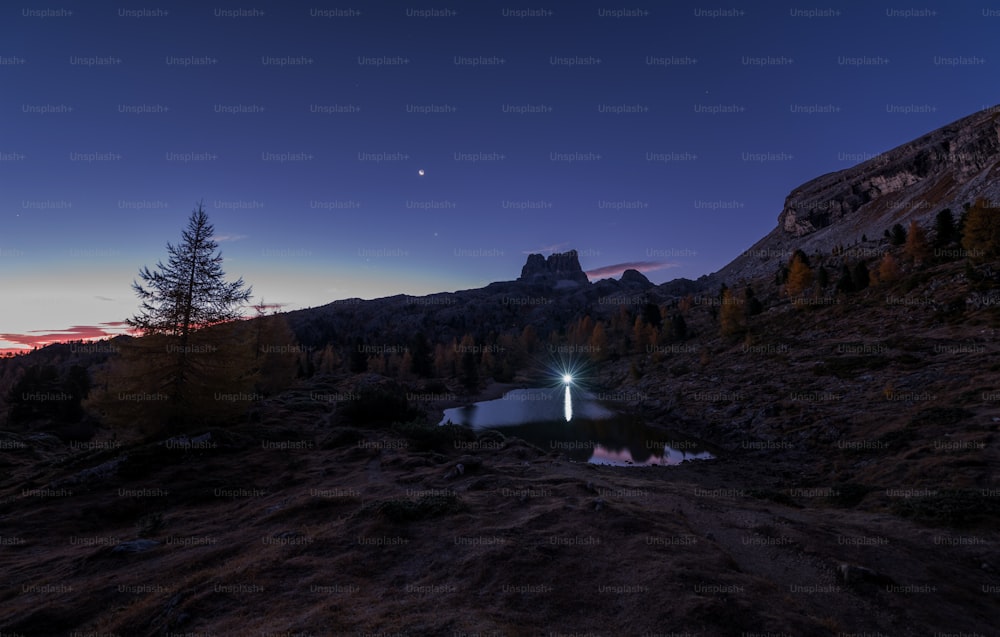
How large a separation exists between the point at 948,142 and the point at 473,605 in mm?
234648

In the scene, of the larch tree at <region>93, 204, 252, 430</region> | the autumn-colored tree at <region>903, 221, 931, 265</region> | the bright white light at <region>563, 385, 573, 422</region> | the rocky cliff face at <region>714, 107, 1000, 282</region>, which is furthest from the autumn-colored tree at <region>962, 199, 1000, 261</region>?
the larch tree at <region>93, 204, 252, 430</region>

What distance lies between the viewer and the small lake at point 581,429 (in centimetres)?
3919

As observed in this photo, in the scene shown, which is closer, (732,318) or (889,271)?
(889,271)

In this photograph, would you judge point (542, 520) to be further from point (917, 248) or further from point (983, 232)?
point (917, 248)

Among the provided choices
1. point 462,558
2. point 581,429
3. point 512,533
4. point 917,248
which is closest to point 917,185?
point 917,248

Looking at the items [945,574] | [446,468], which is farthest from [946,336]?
[446,468]

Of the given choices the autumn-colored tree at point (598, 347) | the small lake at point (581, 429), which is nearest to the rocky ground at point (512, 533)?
the small lake at point (581, 429)

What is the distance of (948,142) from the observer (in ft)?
509

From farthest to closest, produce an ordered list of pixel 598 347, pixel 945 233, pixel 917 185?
pixel 917 185
pixel 598 347
pixel 945 233

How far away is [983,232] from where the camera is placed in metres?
51.3

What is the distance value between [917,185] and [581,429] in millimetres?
195945

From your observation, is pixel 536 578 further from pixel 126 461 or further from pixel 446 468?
pixel 126 461

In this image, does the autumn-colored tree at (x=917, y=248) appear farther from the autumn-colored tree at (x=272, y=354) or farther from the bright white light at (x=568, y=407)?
the autumn-colored tree at (x=272, y=354)

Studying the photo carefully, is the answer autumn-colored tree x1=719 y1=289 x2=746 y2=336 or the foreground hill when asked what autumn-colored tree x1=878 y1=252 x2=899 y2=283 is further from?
autumn-colored tree x1=719 y1=289 x2=746 y2=336
